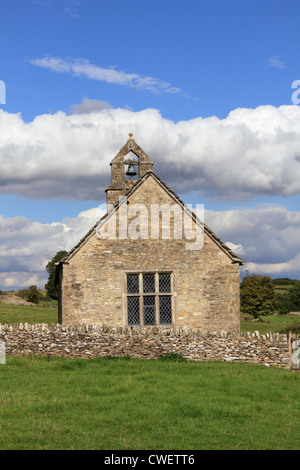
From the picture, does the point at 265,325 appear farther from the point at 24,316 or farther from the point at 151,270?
the point at 151,270

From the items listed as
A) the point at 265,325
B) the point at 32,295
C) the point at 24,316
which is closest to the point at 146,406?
the point at 24,316

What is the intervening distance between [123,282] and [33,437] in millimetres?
14361

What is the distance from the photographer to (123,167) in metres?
26.9

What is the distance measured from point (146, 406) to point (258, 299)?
223 feet

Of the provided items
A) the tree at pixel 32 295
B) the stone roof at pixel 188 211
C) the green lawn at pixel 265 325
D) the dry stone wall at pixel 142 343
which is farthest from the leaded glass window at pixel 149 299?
the tree at pixel 32 295

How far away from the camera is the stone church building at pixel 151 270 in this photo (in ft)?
77.7

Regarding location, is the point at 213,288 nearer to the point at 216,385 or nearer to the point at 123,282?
the point at 123,282

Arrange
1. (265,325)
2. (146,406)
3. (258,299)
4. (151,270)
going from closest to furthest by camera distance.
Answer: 1. (146,406)
2. (151,270)
3. (265,325)
4. (258,299)

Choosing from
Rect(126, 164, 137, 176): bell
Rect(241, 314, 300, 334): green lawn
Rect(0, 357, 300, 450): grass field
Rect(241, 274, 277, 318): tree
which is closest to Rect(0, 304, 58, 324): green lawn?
Rect(241, 314, 300, 334): green lawn

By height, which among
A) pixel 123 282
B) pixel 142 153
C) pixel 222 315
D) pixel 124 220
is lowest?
pixel 222 315

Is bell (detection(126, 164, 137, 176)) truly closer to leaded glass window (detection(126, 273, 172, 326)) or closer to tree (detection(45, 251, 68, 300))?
leaded glass window (detection(126, 273, 172, 326))

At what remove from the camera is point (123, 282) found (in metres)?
23.8

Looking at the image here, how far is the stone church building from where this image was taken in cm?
2367

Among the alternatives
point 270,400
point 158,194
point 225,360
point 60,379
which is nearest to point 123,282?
point 158,194
